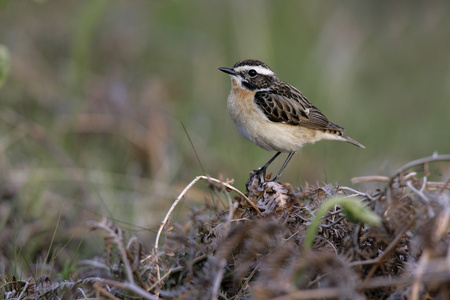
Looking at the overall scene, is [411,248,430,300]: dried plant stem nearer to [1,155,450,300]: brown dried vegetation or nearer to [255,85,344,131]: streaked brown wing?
[1,155,450,300]: brown dried vegetation

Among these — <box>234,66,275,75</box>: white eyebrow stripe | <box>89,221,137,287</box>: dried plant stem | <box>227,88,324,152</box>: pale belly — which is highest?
<box>234,66,275,75</box>: white eyebrow stripe

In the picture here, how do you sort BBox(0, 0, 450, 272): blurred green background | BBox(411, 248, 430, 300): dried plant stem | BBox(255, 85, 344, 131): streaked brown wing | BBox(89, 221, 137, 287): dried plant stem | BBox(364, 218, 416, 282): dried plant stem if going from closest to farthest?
1. BBox(411, 248, 430, 300): dried plant stem
2. BBox(364, 218, 416, 282): dried plant stem
3. BBox(89, 221, 137, 287): dried plant stem
4. BBox(255, 85, 344, 131): streaked brown wing
5. BBox(0, 0, 450, 272): blurred green background

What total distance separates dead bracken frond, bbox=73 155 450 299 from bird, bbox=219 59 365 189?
7.12 feet

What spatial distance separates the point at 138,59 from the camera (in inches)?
480

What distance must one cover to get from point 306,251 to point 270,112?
3788mm

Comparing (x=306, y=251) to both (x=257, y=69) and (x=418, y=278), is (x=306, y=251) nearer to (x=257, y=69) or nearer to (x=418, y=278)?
(x=418, y=278)

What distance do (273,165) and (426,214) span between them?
528 cm

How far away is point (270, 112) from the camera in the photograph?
6555 millimetres

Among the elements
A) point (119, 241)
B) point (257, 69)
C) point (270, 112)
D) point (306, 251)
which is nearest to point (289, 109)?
point (270, 112)

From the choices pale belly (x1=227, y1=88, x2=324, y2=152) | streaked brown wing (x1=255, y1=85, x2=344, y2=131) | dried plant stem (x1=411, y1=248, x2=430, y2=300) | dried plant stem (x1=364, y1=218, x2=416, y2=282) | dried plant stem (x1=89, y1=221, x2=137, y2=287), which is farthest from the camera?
streaked brown wing (x1=255, y1=85, x2=344, y2=131)

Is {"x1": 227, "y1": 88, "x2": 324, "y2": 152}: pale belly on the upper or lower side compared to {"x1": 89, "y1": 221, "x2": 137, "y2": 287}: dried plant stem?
upper

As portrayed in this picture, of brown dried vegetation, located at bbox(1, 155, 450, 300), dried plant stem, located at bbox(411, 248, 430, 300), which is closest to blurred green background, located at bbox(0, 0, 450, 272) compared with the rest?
brown dried vegetation, located at bbox(1, 155, 450, 300)

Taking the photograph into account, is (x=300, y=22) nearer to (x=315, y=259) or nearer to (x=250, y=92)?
(x=250, y=92)

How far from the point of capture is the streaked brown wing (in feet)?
21.6
